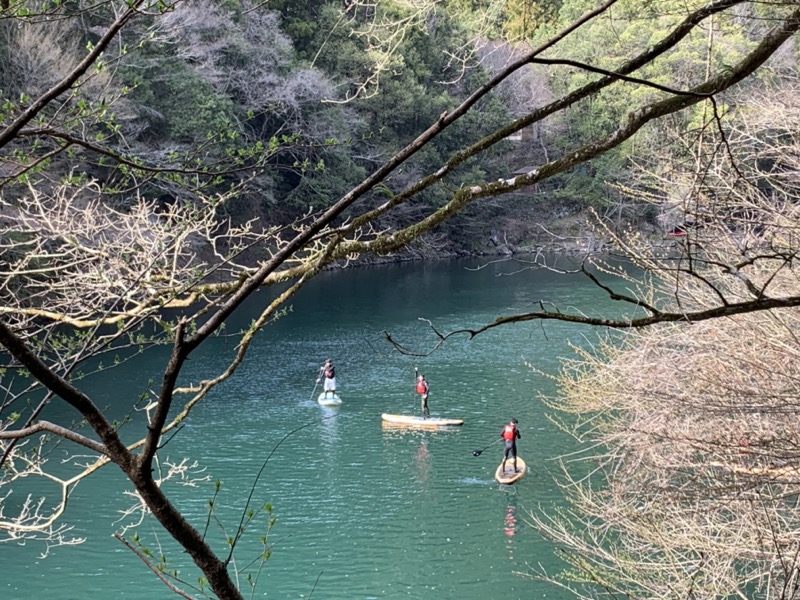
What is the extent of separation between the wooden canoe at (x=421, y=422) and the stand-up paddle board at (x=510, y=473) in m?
2.07

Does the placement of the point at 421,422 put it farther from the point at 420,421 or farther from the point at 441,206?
the point at 441,206

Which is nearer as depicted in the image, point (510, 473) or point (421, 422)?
point (510, 473)

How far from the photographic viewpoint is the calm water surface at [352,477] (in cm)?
940

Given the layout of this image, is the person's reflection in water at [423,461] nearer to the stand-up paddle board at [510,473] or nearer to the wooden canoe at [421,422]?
the wooden canoe at [421,422]

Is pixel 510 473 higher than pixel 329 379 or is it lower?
lower

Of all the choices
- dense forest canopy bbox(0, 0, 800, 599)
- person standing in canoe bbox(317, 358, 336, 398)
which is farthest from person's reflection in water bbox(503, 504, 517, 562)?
person standing in canoe bbox(317, 358, 336, 398)

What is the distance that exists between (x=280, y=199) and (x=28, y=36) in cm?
1164

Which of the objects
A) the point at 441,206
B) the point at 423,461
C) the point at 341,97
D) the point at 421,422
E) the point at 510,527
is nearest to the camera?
the point at 510,527

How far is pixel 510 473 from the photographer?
12.1m

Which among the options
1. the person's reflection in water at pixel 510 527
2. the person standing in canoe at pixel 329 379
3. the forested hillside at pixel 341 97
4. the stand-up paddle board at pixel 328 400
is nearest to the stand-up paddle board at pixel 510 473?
the person's reflection in water at pixel 510 527

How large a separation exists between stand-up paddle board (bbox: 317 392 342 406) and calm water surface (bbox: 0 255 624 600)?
155mm

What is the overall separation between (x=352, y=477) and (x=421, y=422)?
2.20 metres

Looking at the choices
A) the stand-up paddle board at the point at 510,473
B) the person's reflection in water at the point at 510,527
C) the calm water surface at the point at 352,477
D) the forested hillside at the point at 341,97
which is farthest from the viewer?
the forested hillside at the point at 341,97

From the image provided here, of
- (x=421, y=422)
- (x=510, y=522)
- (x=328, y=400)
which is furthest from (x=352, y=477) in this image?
(x=328, y=400)
